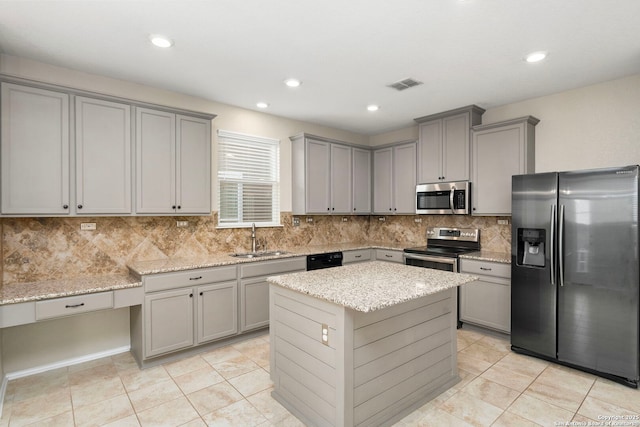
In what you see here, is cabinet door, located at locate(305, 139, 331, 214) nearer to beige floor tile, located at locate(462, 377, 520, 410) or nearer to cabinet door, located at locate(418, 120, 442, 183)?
cabinet door, located at locate(418, 120, 442, 183)

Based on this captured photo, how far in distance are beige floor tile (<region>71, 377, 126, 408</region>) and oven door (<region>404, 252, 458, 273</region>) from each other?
340 centimetres

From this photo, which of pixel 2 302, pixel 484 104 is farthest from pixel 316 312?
pixel 484 104

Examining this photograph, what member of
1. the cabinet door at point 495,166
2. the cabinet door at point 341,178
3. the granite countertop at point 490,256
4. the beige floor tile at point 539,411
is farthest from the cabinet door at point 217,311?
the cabinet door at point 495,166

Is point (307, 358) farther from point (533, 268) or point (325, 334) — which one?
point (533, 268)

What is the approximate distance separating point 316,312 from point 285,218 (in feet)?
8.72

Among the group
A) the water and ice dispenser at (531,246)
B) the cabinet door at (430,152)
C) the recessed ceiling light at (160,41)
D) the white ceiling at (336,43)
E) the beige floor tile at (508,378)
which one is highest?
the white ceiling at (336,43)

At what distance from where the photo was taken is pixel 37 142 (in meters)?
2.68

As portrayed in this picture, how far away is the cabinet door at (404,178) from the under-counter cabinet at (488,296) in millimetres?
1310

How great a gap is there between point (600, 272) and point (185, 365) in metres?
3.74

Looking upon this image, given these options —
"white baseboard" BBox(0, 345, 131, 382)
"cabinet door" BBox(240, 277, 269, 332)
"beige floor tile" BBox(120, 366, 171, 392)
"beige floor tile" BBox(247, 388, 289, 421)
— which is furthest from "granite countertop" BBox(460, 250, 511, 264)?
"white baseboard" BBox(0, 345, 131, 382)

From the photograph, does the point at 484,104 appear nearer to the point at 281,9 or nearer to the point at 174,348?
the point at 281,9

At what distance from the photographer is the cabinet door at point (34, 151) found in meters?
2.56

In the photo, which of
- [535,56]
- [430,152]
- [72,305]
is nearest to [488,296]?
[430,152]

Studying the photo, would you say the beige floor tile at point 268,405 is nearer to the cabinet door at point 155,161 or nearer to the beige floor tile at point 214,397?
the beige floor tile at point 214,397
